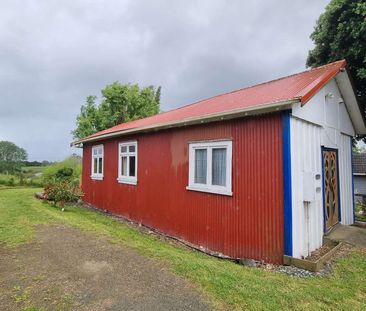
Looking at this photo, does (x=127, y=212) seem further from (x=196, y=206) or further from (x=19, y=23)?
(x=19, y=23)

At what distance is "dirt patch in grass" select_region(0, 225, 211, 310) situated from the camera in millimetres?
3240

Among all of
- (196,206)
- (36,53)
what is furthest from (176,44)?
(196,206)

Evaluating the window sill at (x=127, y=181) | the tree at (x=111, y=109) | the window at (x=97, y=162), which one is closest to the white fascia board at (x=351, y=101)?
the window sill at (x=127, y=181)

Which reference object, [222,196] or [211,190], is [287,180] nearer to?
[222,196]

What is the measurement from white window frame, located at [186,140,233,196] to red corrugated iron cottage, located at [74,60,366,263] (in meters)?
0.02

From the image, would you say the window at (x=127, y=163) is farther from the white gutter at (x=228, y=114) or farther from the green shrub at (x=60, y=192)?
the green shrub at (x=60, y=192)

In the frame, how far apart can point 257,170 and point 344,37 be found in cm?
821

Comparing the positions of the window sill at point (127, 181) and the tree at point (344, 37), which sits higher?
the tree at point (344, 37)

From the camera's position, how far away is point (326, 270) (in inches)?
183

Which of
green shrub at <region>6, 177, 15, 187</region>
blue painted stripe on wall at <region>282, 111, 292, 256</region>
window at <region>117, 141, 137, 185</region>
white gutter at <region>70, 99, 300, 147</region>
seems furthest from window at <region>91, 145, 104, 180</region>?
green shrub at <region>6, 177, 15, 187</region>

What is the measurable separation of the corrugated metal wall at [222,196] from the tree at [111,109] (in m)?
21.2

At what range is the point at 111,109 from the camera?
1158 inches

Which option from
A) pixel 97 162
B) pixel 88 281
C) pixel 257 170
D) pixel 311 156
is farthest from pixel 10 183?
pixel 311 156

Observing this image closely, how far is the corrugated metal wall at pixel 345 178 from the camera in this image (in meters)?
7.87
